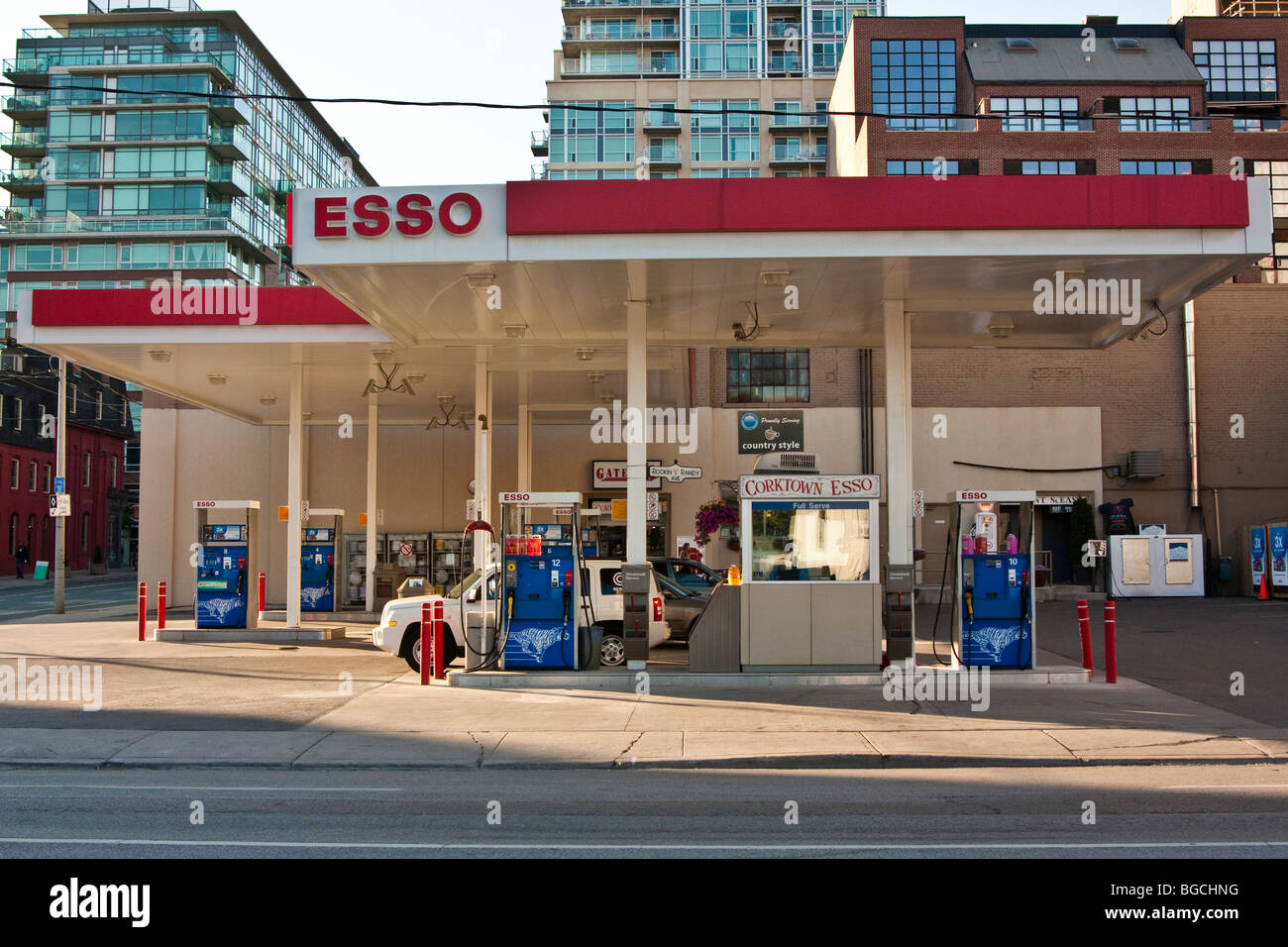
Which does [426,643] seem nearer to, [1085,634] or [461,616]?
[461,616]

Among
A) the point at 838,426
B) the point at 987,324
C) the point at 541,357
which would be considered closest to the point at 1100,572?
the point at 838,426

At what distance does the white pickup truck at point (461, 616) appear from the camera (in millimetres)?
16609

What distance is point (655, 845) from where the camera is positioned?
7.15 metres

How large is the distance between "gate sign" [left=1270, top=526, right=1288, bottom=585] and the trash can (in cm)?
2271

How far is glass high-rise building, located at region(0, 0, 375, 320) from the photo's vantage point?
260 ft

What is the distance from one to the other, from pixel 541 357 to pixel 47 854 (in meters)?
15.7

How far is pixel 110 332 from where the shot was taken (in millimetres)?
19609

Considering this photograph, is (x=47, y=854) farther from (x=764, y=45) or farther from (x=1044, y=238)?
(x=764, y=45)

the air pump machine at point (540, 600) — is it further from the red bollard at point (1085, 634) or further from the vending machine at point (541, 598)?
the red bollard at point (1085, 634)

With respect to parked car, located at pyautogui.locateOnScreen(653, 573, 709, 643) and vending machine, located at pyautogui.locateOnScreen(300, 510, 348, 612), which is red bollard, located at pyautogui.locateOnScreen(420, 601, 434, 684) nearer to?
parked car, located at pyautogui.locateOnScreen(653, 573, 709, 643)

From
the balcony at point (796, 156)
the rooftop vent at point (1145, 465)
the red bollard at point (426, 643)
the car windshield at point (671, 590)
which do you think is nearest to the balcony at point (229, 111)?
the balcony at point (796, 156)

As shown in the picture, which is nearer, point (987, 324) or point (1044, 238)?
point (1044, 238)

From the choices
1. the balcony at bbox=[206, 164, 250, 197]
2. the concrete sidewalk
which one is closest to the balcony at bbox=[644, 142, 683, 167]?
the balcony at bbox=[206, 164, 250, 197]

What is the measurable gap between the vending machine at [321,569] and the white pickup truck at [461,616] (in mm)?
9934
